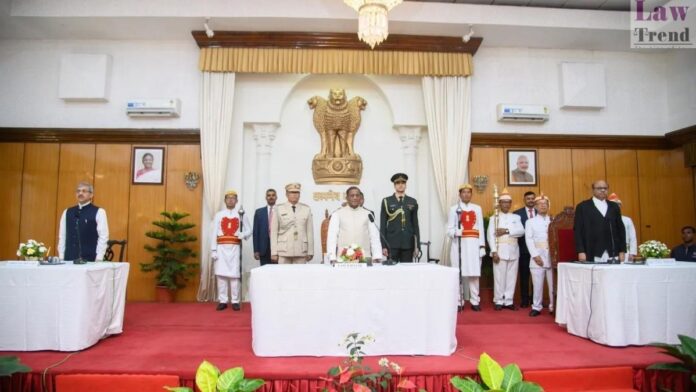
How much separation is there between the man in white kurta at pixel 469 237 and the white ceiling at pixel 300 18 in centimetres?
278

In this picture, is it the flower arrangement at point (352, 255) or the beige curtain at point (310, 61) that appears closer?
the flower arrangement at point (352, 255)

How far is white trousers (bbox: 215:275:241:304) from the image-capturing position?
6.53 metres

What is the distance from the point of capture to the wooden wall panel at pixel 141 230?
24.5 ft

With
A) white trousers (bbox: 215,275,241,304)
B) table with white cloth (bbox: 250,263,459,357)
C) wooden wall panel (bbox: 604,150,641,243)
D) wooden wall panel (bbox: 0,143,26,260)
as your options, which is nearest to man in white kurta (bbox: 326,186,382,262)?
table with white cloth (bbox: 250,263,459,357)

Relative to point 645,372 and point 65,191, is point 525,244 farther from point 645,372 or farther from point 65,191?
point 65,191

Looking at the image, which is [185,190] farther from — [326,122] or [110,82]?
[326,122]

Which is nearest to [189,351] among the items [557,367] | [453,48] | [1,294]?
[1,294]

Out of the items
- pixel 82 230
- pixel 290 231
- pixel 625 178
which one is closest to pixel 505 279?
pixel 290 231

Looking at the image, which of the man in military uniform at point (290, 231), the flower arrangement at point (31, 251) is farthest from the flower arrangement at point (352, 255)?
the flower arrangement at point (31, 251)

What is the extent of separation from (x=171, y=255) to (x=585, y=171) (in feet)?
23.0

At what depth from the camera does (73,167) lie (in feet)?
25.1

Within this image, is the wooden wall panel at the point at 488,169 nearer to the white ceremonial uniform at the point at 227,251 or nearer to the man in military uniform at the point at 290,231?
the man in military uniform at the point at 290,231

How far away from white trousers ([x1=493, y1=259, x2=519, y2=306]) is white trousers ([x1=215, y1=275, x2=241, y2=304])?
365 cm

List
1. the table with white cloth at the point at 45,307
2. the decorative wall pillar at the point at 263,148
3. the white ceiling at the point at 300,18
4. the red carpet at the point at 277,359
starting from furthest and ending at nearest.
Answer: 1. the decorative wall pillar at the point at 263,148
2. the white ceiling at the point at 300,18
3. the table with white cloth at the point at 45,307
4. the red carpet at the point at 277,359
